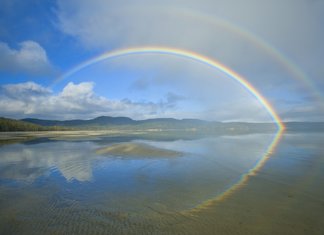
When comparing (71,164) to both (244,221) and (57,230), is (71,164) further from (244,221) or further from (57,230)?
(244,221)

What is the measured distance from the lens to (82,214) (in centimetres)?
799

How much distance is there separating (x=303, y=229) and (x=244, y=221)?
1.90 meters

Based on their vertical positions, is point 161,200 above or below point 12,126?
below

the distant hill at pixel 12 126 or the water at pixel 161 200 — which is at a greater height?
the distant hill at pixel 12 126

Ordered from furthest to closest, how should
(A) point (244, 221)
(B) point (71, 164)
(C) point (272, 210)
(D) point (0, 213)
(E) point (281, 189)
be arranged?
1. (B) point (71, 164)
2. (E) point (281, 189)
3. (C) point (272, 210)
4. (D) point (0, 213)
5. (A) point (244, 221)

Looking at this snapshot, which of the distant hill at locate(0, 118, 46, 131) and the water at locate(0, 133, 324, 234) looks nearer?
the water at locate(0, 133, 324, 234)

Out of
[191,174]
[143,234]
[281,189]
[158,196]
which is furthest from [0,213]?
[281,189]

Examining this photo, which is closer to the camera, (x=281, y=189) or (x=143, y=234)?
(x=143, y=234)

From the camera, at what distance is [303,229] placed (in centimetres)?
689

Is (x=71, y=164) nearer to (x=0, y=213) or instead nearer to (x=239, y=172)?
(x=0, y=213)

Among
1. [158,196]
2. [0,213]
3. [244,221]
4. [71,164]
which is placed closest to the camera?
[244,221]

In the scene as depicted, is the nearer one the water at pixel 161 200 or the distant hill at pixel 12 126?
the water at pixel 161 200

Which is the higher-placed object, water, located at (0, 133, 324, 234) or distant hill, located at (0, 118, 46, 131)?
distant hill, located at (0, 118, 46, 131)

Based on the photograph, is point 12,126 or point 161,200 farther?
point 12,126
